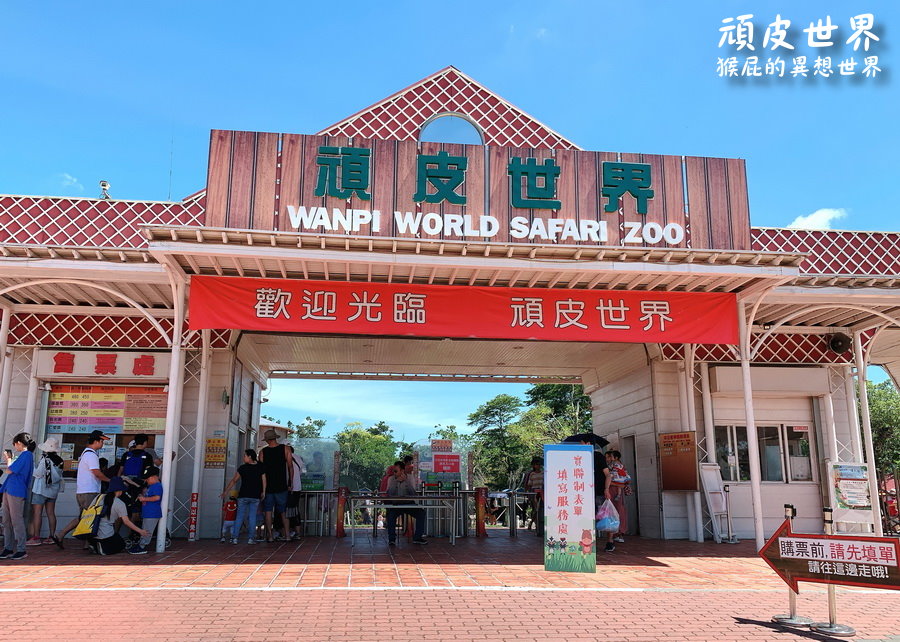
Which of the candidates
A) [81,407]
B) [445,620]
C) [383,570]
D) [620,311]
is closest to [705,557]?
[620,311]

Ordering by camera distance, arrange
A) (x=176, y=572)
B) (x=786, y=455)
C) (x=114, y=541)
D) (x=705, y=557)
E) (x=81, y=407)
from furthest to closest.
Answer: (x=786, y=455) < (x=81, y=407) < (x=705, y=557) < (x=114, y=541) < (x=176, y=572)

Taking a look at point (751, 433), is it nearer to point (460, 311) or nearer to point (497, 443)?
point (460, 311)

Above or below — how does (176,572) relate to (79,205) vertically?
below

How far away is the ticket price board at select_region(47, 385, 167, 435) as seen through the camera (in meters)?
11.0

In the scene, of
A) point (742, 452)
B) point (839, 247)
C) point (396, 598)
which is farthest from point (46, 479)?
point (839, 247)

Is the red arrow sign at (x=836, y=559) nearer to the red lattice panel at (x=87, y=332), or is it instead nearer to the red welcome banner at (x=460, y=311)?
the red welcome banner at (x=460, y=311)

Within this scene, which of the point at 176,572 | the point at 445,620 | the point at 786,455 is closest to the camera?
the point at 445,620

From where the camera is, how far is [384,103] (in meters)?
11.4

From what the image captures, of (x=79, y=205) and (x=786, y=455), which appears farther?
(x=786, y=455)

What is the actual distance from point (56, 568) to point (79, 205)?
4815 mm

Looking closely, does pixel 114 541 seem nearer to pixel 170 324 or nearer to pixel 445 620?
pixel 170 324

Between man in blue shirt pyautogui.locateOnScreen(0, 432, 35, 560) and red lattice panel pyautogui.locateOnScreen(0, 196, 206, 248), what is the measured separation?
9.40ft

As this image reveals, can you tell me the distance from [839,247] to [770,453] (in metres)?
3.74

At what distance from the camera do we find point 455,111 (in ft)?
37.9
